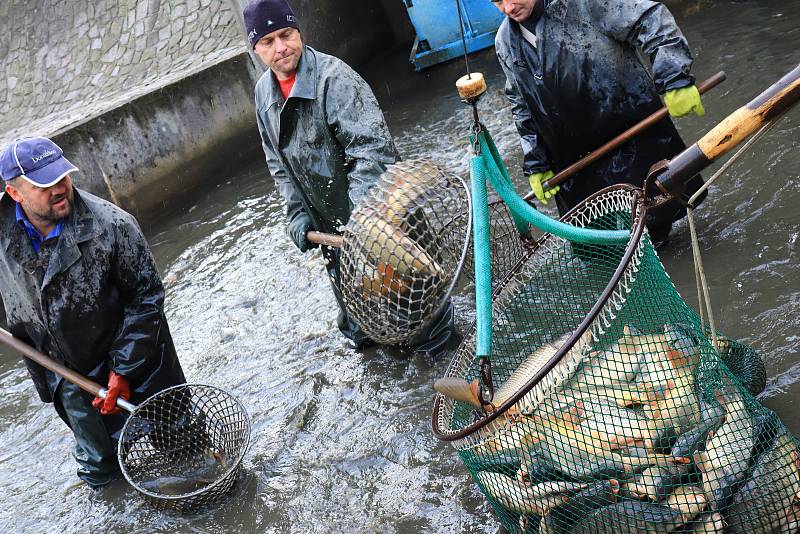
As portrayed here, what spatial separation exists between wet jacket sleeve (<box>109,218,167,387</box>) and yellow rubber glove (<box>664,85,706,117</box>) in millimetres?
3238

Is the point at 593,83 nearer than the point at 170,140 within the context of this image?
Yes

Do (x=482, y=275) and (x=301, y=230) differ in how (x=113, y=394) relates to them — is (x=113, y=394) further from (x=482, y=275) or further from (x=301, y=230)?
(x=482, y=275)

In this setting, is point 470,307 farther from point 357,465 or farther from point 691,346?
point 691,346

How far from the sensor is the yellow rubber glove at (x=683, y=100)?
14.3ft

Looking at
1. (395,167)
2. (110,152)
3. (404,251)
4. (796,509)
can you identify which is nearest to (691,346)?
(796,509)

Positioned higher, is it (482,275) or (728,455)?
(482,275)

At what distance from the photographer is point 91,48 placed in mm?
14523

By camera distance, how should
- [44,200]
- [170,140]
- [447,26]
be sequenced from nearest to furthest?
1. [44,200]
2. [170,140]
3. [447,26]

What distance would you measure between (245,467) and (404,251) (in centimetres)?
220

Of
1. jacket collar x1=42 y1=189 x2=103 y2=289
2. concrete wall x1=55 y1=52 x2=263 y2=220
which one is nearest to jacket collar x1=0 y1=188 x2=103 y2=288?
jacket collar x1=42 y1=189 x2=103 y2=289

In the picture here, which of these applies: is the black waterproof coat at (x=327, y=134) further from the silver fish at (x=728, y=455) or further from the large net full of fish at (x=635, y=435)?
the silver fish at (x=728, y=455)

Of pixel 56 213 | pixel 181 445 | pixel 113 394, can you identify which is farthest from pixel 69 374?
pixel 56 213

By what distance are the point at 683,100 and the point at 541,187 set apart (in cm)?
102

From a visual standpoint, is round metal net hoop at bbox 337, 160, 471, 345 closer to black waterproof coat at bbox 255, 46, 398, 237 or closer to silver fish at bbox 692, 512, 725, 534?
black waterproof coat at bbox 255, 46, 398, 237
